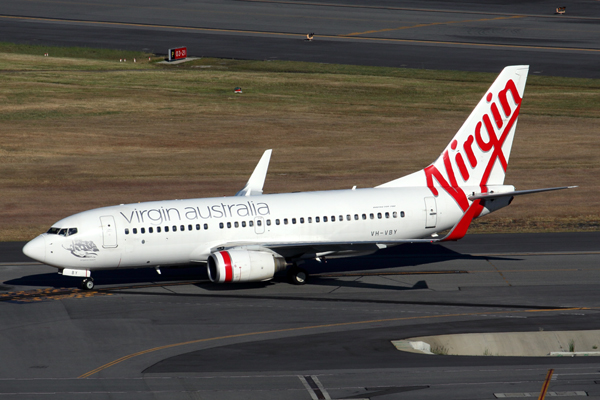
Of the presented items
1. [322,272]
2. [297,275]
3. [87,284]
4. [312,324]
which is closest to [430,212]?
[322,272]

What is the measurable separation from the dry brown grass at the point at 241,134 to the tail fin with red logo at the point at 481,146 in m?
10.4

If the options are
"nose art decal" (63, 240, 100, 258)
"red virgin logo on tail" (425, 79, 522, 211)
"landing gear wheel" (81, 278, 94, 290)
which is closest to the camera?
"nose art decal" (63, 240, 100, 258)

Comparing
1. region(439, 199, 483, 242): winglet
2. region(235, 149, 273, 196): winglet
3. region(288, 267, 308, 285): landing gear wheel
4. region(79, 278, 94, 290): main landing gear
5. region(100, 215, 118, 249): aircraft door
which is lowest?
region(288, 267, 308, 285): landing gear wheel

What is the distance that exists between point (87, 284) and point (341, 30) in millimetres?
87942

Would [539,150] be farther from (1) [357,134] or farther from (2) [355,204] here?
(2) [355,204]

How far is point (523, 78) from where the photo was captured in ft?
153

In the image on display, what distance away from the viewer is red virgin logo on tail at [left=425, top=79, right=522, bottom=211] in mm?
45844

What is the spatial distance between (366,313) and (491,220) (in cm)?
2259

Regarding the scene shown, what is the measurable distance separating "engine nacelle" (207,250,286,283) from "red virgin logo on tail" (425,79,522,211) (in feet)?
34.8

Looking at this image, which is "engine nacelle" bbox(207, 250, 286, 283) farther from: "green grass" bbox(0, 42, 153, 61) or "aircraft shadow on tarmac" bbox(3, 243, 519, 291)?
"green grass" bbox(0, 42, 153, 61)

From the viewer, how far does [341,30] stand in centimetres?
12312

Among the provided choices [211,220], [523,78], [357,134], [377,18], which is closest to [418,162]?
[357,134]

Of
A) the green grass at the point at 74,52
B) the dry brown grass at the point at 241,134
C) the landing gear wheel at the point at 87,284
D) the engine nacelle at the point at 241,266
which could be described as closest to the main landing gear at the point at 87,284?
the landing gear wheel at the point at 87,284

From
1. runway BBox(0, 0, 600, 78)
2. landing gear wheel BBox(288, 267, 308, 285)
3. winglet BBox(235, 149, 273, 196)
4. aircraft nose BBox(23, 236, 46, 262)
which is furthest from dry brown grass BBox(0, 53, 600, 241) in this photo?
landing gear wheel BBox(288, 267, 308, 285)
